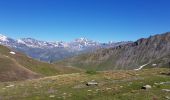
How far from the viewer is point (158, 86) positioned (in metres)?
37.2

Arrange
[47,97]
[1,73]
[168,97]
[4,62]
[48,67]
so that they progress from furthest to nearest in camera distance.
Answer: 1. [48,67]
2. [4,62]
3. [1,73]
4. [47,97]
5. [168,97]

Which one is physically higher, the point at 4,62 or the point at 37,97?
the point at 4,62

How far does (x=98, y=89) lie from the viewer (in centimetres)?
3906

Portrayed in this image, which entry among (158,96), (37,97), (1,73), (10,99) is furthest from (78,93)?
(1,73)

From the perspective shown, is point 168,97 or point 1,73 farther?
point 1,73

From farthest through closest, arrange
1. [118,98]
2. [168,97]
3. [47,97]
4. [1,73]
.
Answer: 1. [1,73]
2. [47,97]
3. [118,98]
4. [168,97]

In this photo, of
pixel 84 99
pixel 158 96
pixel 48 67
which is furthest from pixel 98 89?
Answer: pixel 48 67

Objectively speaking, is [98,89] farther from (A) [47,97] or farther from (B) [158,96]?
(B) [158,96]

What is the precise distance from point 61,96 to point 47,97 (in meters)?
1.57

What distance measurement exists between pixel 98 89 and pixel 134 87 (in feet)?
14.3

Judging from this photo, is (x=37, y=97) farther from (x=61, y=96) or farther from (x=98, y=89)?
(x=98, y=89)

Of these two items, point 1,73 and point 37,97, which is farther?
point 1,73

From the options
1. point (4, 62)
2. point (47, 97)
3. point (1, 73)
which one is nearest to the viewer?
point (47, 97)

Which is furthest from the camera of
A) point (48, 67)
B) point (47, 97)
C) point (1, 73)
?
point (48, 67)
